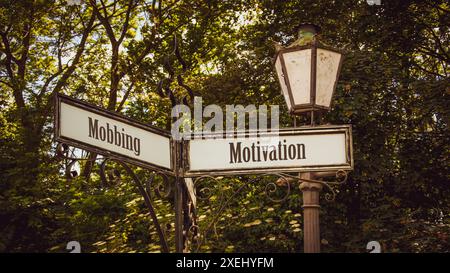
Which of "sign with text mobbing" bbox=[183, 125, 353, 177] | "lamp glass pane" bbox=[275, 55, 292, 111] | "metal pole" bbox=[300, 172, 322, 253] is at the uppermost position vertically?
"lamp glass pane" bbox=[275, 55, 292, 111]

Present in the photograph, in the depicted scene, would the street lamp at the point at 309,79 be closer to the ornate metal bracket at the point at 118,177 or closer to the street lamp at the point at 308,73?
the street lamp at the point at 308,73

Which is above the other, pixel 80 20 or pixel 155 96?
pixel 80 20

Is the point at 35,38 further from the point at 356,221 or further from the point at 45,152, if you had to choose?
the point at 356,221

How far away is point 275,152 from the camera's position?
3795 mm

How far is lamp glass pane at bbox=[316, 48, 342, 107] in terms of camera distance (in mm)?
3924

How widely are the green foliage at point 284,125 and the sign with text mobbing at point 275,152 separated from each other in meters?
5.40

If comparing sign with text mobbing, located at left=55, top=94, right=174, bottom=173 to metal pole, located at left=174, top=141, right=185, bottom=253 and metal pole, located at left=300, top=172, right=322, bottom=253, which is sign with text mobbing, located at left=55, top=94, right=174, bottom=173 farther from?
metal pole, located at left=300, top=172, right=322, bottom=253

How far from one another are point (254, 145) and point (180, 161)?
47cm

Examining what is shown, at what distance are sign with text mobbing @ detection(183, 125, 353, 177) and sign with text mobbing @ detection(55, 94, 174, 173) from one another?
21 cm

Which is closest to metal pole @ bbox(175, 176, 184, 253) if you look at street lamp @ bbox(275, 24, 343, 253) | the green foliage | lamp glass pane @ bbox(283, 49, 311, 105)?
street lamp @ bbox(275, 24, 343, 253)

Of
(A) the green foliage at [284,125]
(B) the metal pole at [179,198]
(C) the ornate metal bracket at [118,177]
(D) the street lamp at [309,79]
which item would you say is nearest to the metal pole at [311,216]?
(D) the street lamp at [309,79]

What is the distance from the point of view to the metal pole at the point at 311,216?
12.0ft

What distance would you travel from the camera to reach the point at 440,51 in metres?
13.4
